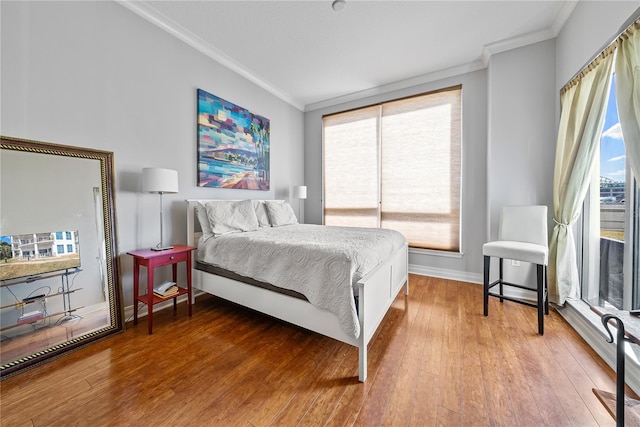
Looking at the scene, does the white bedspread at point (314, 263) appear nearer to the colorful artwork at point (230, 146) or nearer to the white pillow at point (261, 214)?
the white pillow at point (261, 214)

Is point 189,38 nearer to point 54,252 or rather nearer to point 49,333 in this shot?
point 54,252

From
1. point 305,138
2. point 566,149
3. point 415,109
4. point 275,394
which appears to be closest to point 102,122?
point 275,394

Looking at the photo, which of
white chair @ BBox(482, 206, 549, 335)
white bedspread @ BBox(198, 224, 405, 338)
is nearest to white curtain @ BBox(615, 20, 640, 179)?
white chair @ BBox(482, 206, 549, 335)

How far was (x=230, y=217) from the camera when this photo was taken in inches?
104

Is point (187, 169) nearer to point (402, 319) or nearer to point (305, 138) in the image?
point (305, 138)

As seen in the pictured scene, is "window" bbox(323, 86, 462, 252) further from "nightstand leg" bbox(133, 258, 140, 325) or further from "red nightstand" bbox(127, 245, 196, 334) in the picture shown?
"nightstand leg" bbox(133, 258, 140, 325)

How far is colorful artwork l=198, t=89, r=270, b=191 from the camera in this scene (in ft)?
9.39

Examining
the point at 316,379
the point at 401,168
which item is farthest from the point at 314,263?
the point at 401,168

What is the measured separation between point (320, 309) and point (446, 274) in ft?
8.26

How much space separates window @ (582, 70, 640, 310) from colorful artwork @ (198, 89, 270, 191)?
368 cm

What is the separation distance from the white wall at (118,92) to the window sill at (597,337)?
3.69m

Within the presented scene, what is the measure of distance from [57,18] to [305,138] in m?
3.33

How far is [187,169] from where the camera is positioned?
8.98 feet

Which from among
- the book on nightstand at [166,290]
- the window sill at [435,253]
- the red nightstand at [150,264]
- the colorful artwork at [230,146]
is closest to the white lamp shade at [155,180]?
the red nightstand at [150,264]
